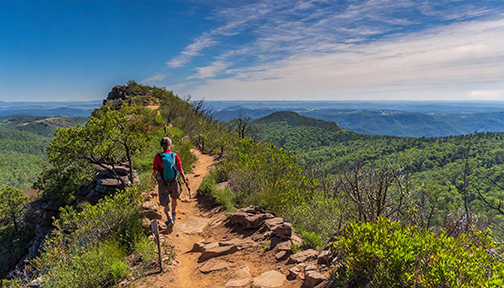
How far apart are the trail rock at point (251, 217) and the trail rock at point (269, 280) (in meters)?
1.70

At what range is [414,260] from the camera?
2.61 metres

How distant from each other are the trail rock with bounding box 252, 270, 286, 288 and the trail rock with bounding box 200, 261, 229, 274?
0.78m

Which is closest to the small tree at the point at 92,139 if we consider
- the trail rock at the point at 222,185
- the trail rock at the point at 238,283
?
the trail rock at the point at 222,185

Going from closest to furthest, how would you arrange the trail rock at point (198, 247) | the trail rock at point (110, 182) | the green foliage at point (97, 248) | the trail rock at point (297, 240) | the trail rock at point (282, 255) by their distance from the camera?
the green foliage at point (97, 248) → the trail rock at point (282, 255) → the trail rock at point (297, 240) → the trail rock at point (198, 247) → the trail rock at point (110, 182)

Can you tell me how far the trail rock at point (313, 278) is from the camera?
3.29 metres

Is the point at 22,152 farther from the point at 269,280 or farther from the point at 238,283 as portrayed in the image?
the point at 269,280

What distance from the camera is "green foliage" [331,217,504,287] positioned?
223 centimetres

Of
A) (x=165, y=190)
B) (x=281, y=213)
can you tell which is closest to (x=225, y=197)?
(x=281, y=213)

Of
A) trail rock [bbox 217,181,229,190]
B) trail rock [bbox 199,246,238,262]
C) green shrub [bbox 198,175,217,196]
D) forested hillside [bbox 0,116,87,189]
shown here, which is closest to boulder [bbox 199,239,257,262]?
trail rock [bbox 199,246,238,262]

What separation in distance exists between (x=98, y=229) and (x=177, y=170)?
6.59 ft

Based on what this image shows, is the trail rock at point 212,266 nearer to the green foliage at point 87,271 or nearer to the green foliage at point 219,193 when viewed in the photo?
the green foliage at point 87,271

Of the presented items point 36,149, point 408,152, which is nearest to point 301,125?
point 408,152

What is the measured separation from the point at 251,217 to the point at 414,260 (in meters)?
3.65

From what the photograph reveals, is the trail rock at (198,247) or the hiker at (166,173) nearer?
the trail rock at (198,247)
